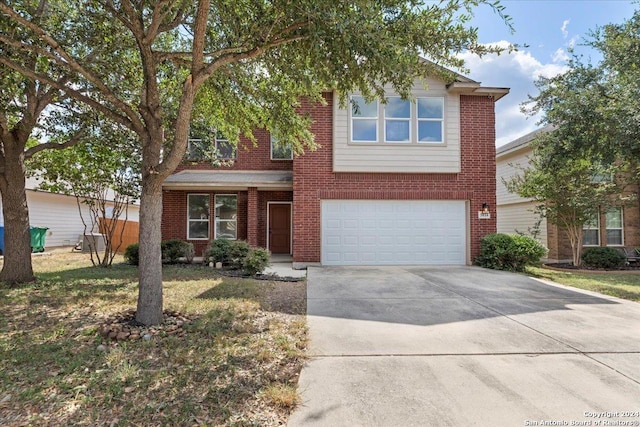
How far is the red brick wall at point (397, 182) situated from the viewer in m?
10.8

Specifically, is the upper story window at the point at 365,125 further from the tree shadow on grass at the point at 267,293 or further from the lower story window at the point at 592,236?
the lower story window at the point at 592,236

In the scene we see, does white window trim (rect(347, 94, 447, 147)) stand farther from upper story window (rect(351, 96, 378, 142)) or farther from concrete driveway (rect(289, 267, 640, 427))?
concrete driveway (rect(289, 267, 640, 427))

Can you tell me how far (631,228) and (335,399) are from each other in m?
17.5

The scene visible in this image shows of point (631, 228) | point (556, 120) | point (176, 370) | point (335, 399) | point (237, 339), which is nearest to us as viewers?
point (335, 399)

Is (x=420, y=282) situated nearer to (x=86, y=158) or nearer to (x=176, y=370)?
(x=176, y=370)

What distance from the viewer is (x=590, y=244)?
47.2 feet

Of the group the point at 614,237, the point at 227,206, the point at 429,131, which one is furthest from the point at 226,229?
the point at 614,237

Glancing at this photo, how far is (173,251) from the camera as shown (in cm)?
1145

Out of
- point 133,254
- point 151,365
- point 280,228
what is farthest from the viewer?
point 280,228

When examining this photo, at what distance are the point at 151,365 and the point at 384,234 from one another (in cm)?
839

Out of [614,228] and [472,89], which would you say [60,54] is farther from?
[614,228]

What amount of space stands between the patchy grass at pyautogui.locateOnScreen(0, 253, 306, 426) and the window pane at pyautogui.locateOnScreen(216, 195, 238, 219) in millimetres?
7412

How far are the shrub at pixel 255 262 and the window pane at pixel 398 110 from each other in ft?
19.8

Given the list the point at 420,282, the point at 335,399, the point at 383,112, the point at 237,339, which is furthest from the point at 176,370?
the point at 383,112
